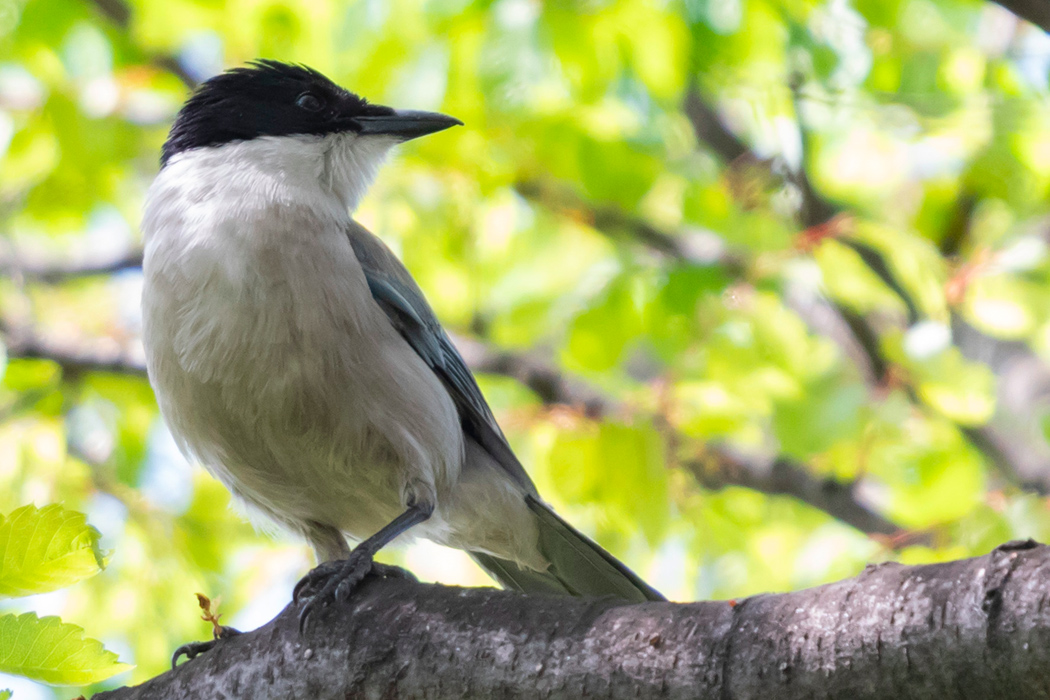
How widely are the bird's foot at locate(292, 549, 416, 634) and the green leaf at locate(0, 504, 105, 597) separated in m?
0.66

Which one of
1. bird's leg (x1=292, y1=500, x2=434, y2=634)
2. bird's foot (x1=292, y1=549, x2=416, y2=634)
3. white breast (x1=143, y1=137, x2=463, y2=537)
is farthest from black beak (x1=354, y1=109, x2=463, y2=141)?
bird's foot (x1=292, y1=549, x2=416, y2=634)

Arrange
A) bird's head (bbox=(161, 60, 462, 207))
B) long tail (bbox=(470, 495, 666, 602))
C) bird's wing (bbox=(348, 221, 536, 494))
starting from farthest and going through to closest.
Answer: bird's head (bbox=(161, 60, 462, 207)) < bird's wing (bbox=(348, 221, 536, 494)) < long tail (bbox=(470, 495, 666, 602))

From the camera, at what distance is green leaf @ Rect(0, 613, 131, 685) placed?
2.19 metres

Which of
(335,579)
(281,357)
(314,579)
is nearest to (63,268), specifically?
(281,357)

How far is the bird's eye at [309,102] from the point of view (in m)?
4.44

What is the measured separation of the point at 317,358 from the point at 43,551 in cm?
131

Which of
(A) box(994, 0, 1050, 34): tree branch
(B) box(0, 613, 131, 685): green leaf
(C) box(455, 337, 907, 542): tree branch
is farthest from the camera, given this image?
(C) box(455, 337, 907, 542): tree branch

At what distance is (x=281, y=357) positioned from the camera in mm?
3373

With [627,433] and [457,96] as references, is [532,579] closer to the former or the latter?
[627,433]

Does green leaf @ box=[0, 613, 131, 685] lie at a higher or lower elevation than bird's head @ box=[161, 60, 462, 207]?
lower

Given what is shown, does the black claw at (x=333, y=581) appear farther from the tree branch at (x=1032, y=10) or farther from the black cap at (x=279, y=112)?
the tree branch at (x=1032, y=10)

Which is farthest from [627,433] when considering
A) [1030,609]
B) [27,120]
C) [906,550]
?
[27,120]

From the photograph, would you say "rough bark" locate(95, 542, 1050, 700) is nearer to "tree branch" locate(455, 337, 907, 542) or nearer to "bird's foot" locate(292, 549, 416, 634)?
"bird's foot" locate(292, 549, 416, 634)

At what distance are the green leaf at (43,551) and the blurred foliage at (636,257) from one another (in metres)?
3.11
